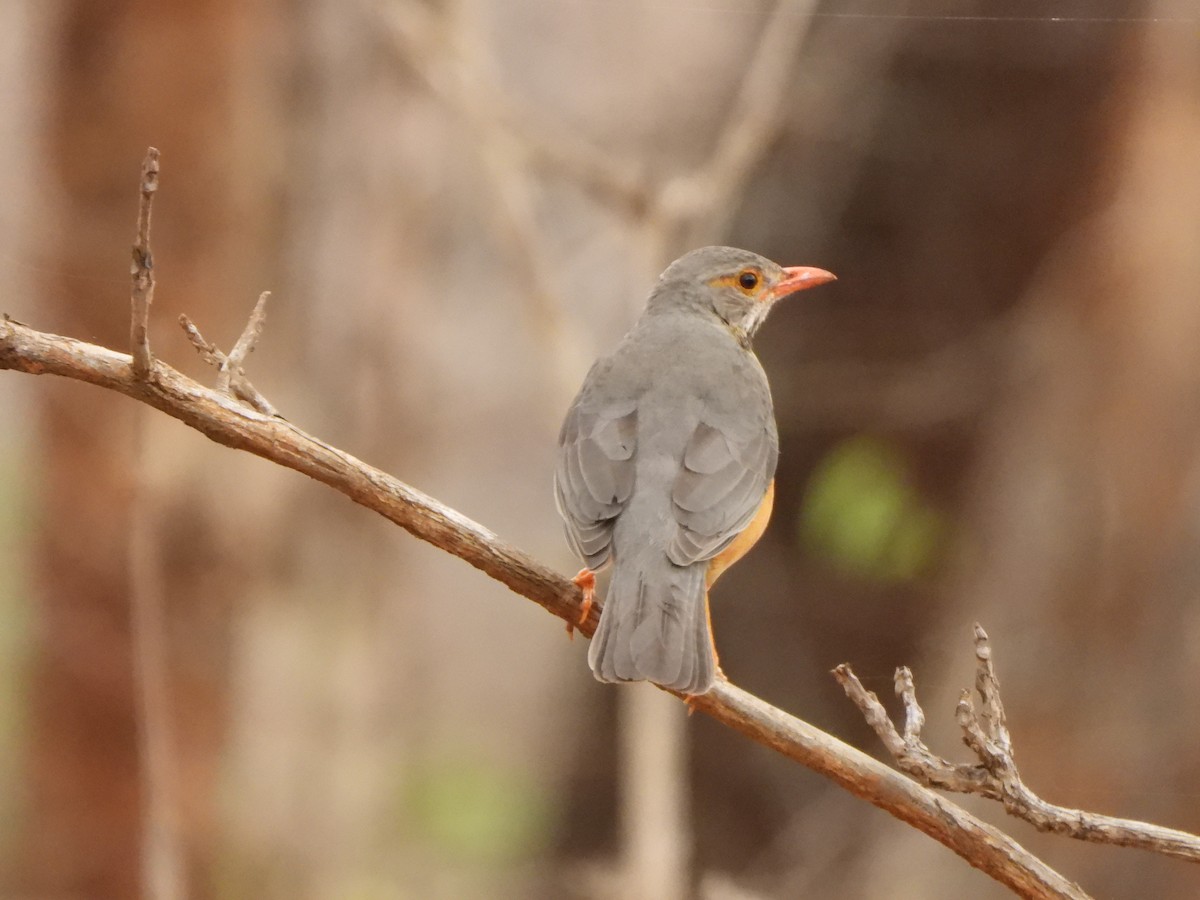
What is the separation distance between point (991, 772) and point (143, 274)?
5.76 feet

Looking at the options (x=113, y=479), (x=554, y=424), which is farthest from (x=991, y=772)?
(x=113, y=479)

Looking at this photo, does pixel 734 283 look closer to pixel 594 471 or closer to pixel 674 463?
pixel 674 463

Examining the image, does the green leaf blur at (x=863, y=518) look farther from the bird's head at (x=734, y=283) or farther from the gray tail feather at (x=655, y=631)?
the gray tail feather at (x=655, y=631)

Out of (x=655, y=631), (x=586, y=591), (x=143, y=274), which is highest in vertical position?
(x=143, y=274)

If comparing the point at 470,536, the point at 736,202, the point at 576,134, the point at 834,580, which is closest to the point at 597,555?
the point at 470,536

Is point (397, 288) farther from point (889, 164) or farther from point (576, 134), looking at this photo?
point (889, 164)

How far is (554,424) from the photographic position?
15.0 feet

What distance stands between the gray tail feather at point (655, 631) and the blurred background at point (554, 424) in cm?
115

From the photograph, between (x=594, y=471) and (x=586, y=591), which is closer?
(x=586, y=591)

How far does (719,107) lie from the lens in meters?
4.80

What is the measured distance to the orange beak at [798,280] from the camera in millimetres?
3305

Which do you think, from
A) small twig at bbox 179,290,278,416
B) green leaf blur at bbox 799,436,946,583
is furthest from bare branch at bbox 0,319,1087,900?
green leaf blur at bbox 799,436,946,583

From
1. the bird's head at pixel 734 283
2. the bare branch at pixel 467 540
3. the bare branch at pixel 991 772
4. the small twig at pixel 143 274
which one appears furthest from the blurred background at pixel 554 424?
the small twig at pixel 143 274

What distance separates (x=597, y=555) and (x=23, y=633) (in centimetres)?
235
